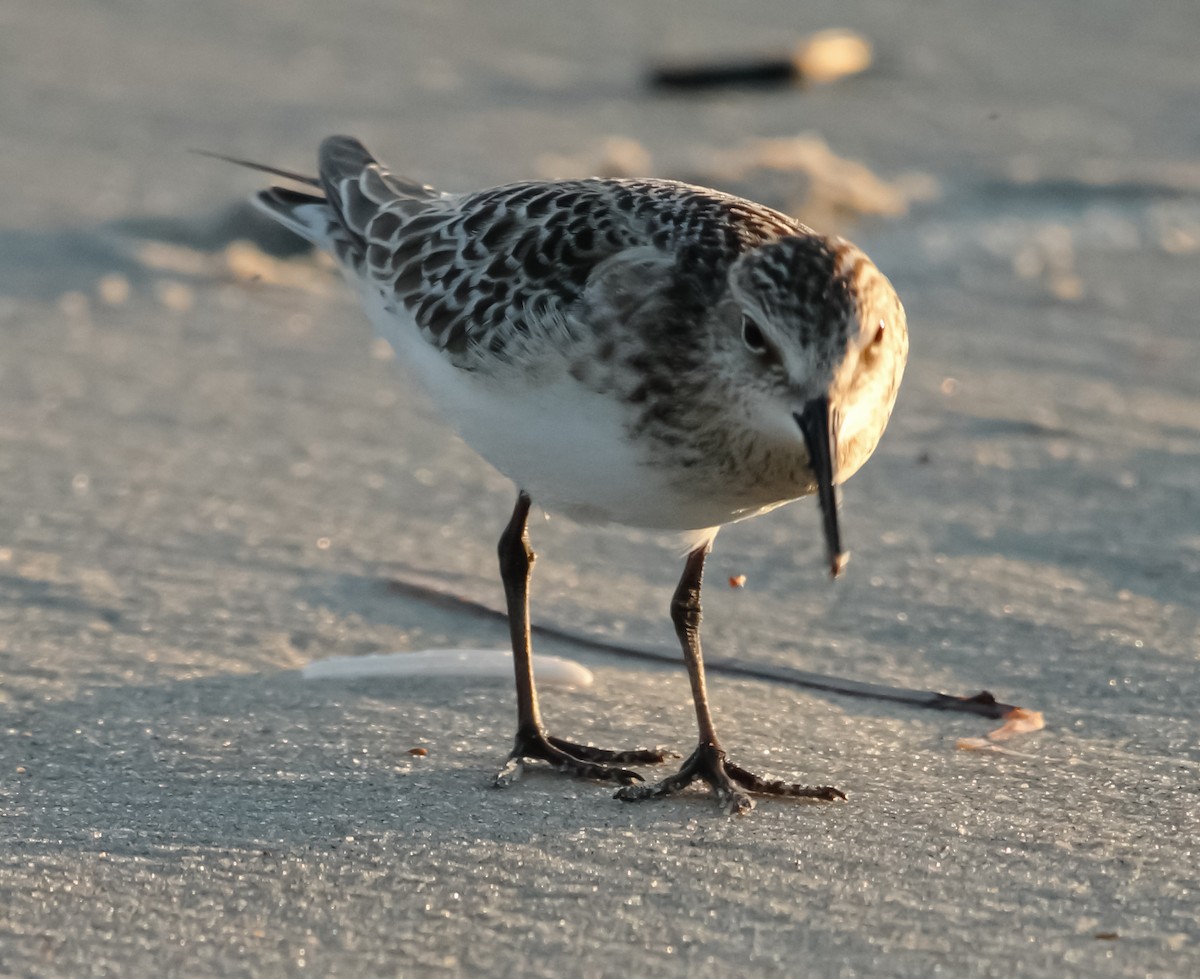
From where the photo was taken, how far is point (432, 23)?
974cm

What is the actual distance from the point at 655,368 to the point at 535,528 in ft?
5.89

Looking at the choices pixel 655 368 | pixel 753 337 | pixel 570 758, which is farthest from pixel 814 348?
pixel 570 758

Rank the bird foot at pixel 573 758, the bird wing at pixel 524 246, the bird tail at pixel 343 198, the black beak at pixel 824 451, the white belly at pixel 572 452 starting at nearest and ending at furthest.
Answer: the black beak at pixel 824 451, the white belly at pixel 572 452, the bird wing at pixel 524 246, the bird foot at pixel 573 758, the bird tail at pixel 343 198

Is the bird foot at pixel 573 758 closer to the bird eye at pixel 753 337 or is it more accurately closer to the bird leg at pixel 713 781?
the bird leg at pixel 713 781

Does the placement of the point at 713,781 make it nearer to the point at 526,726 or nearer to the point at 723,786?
the point at 723,786

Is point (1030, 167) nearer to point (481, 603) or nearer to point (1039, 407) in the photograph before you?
point (1039, 407)

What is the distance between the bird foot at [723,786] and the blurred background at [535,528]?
0.08 m

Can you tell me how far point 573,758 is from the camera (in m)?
3.63

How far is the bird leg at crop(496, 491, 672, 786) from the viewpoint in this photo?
3596 millimetres

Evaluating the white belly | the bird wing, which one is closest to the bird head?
the bird wing

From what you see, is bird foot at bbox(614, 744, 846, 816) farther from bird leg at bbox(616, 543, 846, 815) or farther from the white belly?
the white belly

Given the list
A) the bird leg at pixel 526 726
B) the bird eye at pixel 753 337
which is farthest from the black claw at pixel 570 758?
the bird eye at pixel 753 337

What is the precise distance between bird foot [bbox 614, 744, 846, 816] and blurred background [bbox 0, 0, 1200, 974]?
0.26 ft

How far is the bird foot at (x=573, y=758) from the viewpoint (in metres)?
3.58
